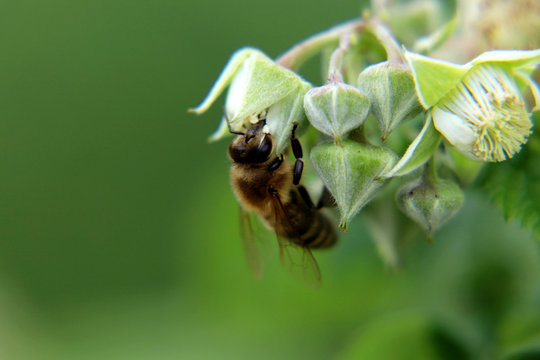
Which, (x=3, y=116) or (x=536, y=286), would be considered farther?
(x=3, y=116)

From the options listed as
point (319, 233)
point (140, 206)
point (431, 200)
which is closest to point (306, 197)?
point (319, 233)

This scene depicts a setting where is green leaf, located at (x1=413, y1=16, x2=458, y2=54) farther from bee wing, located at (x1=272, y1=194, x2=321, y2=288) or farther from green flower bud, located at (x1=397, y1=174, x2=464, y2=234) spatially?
bee wing, located at (x1=272, y1=194, x2=321, y2=288)

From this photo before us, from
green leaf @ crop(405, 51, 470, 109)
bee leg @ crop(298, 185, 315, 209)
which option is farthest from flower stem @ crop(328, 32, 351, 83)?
bee leg @ crop(298, 185, 315, 209)

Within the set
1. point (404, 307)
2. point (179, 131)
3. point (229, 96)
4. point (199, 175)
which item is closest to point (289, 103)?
point (229, 96)

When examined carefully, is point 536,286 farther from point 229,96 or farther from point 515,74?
point 229,96

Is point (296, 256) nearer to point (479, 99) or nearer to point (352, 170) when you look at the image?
point (352, 170)

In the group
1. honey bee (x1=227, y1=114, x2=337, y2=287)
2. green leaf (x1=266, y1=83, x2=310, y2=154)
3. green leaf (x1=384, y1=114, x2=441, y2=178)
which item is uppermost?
green leaf (x1=266, y1=83, x2=310, y2=154)
